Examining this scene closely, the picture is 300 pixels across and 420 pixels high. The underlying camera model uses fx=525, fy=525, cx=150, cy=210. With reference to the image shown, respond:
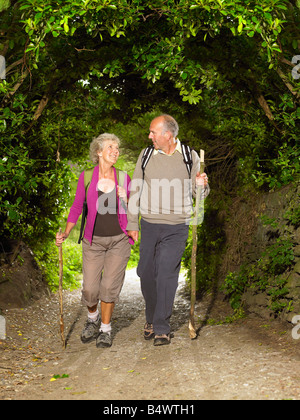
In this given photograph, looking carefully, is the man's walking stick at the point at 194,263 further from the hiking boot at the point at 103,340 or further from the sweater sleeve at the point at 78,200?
the sweater sleeve at the point at 78,200

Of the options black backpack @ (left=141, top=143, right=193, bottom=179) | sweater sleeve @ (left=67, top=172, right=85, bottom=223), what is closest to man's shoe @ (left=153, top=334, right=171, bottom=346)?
sweater sleeve @ (left=67, top=172, right=85, bottom=223)

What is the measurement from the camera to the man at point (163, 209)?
18.1 feet

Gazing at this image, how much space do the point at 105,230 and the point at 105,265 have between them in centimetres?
40

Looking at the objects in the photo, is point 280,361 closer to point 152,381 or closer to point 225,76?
point 152,381

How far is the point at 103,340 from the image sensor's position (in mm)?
5676

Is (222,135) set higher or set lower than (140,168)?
higher

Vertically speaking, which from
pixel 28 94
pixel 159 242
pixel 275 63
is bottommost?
pixel 159 242

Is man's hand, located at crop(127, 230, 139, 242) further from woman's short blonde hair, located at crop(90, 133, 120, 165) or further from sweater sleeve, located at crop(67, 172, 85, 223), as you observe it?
woman's short blonde hair, located at crop(90, 133, 120, 165)

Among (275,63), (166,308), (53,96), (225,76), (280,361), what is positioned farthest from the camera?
(53,96)

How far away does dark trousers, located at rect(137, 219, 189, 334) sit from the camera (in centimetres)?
552
